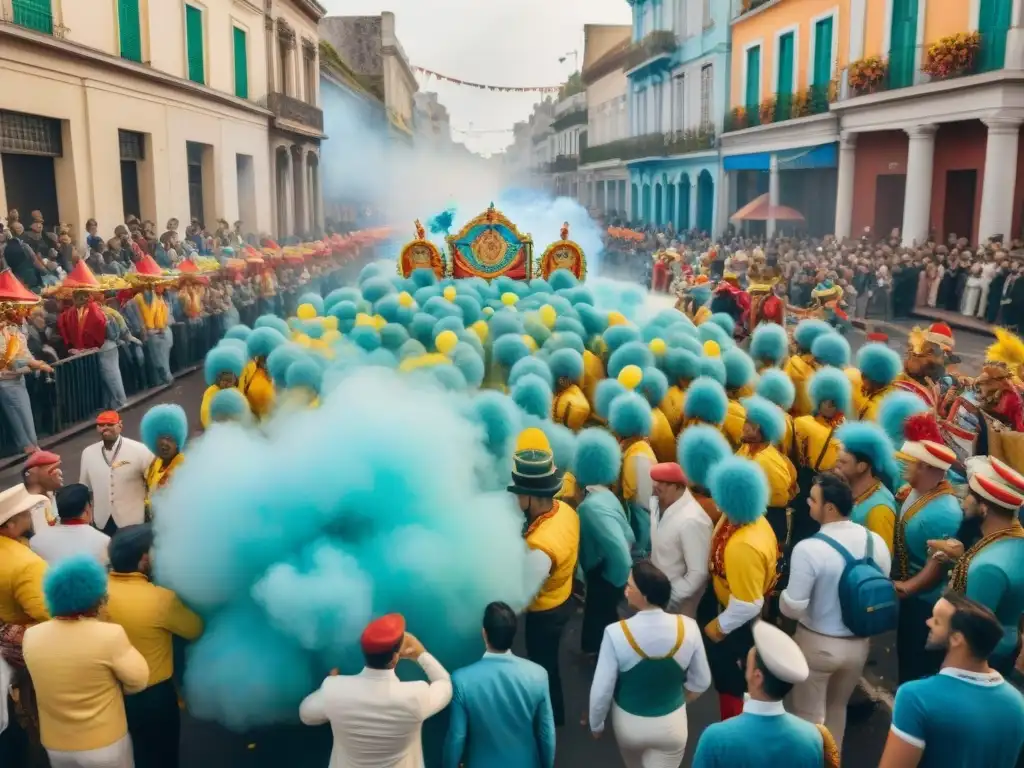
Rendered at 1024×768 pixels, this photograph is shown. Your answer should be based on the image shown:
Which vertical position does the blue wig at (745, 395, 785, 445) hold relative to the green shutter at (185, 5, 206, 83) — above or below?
below

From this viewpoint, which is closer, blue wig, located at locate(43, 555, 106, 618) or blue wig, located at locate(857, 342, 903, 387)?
blue wig, located at locate(43, 555, 106, 618)

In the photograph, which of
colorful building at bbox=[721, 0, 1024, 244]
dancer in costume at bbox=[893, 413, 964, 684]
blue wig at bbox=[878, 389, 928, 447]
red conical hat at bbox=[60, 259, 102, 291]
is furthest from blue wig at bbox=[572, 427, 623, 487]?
colorful building at bbox=[721, 0, 1024, 244]

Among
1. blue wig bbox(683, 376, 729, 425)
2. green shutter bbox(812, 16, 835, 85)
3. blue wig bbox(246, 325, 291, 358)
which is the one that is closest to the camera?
blue wig bbox(683, 376, 729, 425)

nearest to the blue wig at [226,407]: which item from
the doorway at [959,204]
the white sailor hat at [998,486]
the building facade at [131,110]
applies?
the white sailor hat at [998,486]

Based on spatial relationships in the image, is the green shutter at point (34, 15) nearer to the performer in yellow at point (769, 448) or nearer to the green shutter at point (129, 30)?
the green shutter at point (129, 30)

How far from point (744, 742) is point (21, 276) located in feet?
43.2

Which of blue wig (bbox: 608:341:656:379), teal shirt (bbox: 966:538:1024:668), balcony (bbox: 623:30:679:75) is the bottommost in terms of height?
teal shirt (bbox: 966:538:1024:668)

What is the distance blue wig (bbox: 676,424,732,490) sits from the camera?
542 cm

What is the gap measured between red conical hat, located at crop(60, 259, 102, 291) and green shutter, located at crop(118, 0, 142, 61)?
8.98 m

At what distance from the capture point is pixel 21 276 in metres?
13.4

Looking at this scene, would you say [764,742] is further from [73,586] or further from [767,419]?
[767,419]

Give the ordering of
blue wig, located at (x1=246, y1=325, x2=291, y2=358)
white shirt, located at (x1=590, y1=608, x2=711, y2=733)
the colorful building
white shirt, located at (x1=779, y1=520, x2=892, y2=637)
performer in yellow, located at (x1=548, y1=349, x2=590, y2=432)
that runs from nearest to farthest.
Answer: white shirt, located at (x1=590, y1=608, x2=711, y2=733) < white shirt, located at (x1=779, y1=520, x2=892, y2=637) < performer in yellow, located at (x1=548, y1=349, x2=590, y2=432) < blue wig, located at (x1=246, y1=325, x2=291, y2=358) < the colorful building

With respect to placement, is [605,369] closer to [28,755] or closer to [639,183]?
[28,755]

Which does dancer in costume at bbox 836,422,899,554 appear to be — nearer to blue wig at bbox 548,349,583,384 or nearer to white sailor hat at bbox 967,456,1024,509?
white sailor hat at bbox 967,456,1024,509
